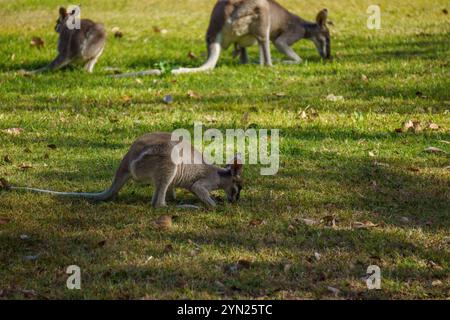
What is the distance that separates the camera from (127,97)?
990 cm

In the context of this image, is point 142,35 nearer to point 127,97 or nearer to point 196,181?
point 127,97

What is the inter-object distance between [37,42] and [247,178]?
6677mm

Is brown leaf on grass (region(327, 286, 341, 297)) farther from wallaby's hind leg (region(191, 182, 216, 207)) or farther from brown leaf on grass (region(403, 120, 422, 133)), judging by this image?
brown leaf on grass (region(403, 120, 422, 133))

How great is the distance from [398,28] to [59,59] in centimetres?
608

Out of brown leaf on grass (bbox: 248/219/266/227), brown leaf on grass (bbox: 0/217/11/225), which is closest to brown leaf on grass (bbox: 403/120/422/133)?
brown leaf on grass (bbox: 248/219/266/227)

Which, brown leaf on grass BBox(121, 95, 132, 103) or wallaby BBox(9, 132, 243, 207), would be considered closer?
wallaby BBox(9, 132, 243, 207)

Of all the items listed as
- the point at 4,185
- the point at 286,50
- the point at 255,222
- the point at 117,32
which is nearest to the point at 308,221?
the point at 255,222

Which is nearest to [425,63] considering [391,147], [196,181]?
[391,147]

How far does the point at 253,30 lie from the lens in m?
11.7

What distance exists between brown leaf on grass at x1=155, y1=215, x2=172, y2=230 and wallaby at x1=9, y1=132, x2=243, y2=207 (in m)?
0.29

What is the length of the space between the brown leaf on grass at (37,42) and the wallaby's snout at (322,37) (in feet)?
12.9

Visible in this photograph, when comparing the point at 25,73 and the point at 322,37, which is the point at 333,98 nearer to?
the point at 322,37

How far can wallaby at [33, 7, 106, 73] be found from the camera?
435 inches

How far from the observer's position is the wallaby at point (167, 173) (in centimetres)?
620
